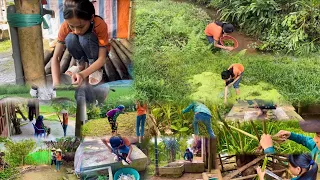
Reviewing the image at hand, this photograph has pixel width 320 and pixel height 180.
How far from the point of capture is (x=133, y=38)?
267 cm

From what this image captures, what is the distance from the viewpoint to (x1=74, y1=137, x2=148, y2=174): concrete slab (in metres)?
2.72

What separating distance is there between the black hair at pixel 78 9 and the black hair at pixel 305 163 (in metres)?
1.39

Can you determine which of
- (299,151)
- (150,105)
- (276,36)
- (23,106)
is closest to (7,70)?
(23,106)

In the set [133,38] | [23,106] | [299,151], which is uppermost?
[133,38]

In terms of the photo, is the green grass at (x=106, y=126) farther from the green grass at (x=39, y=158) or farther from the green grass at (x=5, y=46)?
the green grass at (x=5, y=46)

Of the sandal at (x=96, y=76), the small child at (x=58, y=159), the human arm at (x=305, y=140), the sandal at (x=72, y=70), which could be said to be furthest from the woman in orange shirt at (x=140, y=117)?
the human arm at (x=305, y=140)

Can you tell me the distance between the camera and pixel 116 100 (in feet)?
8.66

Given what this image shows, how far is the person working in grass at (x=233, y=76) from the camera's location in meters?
2.64

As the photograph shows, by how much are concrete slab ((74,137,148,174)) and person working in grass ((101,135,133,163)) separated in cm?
2

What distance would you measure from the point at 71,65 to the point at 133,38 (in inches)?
14.7

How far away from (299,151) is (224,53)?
71 centimetres

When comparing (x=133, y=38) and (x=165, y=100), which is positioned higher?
(x=133, y=38)

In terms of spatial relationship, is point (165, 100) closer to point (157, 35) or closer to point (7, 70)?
point (157, 35)

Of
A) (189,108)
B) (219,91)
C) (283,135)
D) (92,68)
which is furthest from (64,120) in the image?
(283,135)
